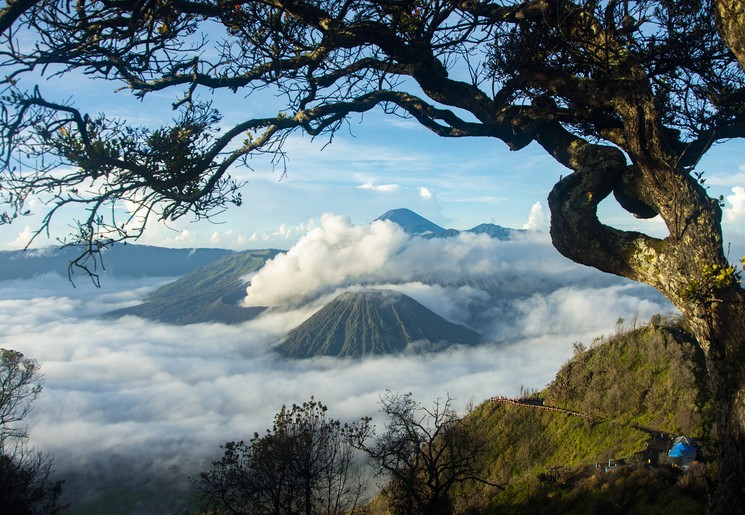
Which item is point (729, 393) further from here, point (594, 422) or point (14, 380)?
point (14, 380)

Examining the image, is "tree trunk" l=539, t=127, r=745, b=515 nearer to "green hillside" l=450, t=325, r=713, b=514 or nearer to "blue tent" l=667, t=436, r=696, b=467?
"green hillside" l=450, t=325, r=713, b=514

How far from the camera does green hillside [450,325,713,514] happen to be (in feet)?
61.4

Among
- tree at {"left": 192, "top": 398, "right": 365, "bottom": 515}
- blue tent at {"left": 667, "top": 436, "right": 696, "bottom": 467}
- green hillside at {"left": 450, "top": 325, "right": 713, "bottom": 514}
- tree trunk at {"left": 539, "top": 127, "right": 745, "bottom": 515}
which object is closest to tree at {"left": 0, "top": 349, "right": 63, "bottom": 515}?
tree at {"left": 192, "top": 398, "right": 365, "bottom": 515}

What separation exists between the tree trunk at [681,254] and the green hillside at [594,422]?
12550mm

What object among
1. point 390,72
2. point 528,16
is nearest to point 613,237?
point 528,16

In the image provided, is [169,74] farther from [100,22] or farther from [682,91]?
[682,91]

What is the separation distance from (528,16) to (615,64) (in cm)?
90

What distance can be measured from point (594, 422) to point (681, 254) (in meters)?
36.1

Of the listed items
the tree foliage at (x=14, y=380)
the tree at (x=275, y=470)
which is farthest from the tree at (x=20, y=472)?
the tree at (x=275, y=470)

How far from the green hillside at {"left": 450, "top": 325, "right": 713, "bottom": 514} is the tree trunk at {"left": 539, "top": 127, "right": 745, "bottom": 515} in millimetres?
12550

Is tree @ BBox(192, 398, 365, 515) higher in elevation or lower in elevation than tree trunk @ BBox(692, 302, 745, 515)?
lower

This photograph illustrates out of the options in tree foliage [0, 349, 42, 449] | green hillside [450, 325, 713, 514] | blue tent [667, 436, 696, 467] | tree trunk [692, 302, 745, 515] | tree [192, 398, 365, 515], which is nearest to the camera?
tree trunk [692, 302, 745, 515]

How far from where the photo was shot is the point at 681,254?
355cm

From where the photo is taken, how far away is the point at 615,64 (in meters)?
4.28
